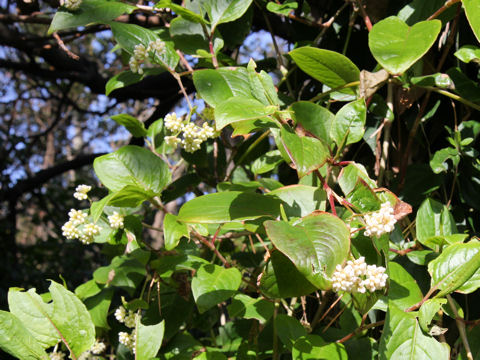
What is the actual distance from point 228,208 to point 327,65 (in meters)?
0.27

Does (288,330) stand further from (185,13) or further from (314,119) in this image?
(185,13)

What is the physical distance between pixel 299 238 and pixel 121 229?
0.38 m

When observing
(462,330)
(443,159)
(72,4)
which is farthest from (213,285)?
(72,4)

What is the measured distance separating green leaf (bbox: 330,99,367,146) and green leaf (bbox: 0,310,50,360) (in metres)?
0.48

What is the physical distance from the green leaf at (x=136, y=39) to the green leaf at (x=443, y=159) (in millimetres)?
466

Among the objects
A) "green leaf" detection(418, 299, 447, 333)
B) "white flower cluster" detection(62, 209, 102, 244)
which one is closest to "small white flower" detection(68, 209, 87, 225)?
"white flower cluster" detection(62, 209, 102, 244)

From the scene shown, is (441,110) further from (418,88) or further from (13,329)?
(13,329)

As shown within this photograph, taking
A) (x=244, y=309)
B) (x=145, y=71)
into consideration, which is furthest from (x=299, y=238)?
(x=145, y=71)

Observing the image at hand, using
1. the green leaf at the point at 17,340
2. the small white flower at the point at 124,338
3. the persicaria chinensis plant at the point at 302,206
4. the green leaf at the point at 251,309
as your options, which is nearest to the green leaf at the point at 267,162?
the persicaria chinensis plant at the point at 302,206

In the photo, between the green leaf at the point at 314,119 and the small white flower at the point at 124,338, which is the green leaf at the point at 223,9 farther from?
the small white flower at the point at 124,338

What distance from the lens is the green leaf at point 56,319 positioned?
0.63 m

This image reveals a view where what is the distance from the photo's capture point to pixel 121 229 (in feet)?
2.45

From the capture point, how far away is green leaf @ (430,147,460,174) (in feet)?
2.41

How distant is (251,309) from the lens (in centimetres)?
66
